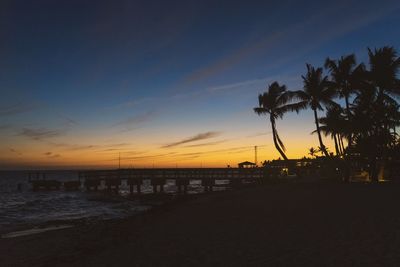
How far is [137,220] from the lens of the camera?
18469 millimetres

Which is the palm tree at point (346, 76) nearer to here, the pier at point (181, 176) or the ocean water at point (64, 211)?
the pier at point (181, 176)

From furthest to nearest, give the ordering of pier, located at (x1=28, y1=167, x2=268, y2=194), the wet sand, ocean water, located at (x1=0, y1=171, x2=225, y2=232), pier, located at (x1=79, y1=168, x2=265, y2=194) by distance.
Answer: pier, located at (x1=79, y1=168, x2=265, y2=194) → pier, located at (x1=28, y1=167, x2=268, y2=194) → ocean water, located at (x1=0, y1=171, x2=225, y2=232) → the wet sand

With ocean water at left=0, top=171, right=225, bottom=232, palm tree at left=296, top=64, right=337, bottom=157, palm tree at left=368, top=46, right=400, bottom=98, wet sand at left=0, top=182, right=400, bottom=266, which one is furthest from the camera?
palm tree at left=296, top=64, right=337, bottom=157

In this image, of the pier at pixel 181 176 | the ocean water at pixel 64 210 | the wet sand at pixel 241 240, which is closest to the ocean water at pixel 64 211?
the ocean water at pixel 64 210

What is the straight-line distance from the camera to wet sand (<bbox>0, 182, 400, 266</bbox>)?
9336 mm

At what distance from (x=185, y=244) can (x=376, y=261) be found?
540cm

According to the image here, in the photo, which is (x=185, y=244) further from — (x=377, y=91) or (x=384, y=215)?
(x=377, y=91)

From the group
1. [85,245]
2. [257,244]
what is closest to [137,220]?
[85,245]

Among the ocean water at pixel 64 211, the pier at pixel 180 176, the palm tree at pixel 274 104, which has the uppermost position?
the palm tree at pixel 274 104

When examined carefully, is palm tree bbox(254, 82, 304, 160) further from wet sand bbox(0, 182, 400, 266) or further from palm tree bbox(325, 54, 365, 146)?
wet sand bbox(0, 182, 400, 266)

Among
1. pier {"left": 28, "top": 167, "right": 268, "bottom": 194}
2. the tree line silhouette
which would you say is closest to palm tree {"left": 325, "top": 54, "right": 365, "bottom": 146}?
the tree line silhouette

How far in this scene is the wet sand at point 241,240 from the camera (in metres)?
9.34

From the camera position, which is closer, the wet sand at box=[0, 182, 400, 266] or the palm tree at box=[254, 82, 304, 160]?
the wet sand at box=[0, 182, 400, 266]

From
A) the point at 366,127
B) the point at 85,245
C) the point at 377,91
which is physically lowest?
the point at 85,245
